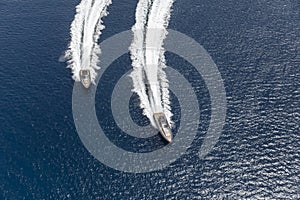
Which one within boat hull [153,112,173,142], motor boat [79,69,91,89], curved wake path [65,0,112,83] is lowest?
boat hull [153,112,173,142]

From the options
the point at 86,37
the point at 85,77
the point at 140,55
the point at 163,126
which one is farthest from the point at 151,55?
the point at 163,126

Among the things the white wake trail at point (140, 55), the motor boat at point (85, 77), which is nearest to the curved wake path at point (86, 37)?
the motor boat at point (85, 77)

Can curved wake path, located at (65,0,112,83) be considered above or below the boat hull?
above

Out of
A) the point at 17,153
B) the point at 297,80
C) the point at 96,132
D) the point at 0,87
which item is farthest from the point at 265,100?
the point at 0,87

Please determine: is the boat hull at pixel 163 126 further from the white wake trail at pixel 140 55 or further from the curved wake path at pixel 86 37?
the curved wake path at pixel 86 37

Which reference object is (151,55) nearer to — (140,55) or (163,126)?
(140,55)

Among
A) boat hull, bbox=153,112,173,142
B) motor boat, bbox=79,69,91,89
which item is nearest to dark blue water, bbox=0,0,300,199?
boat hull, bbox=153,112,173,142

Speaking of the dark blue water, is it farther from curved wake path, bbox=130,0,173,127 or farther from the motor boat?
the motor boat
